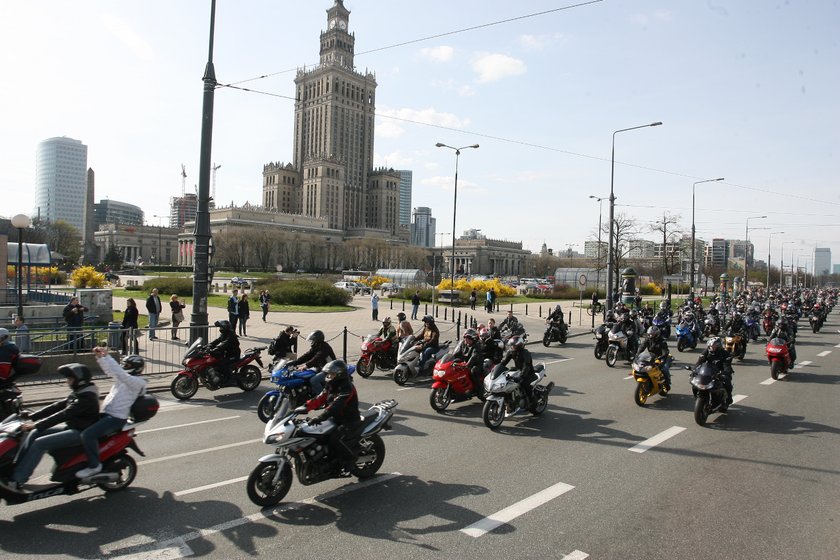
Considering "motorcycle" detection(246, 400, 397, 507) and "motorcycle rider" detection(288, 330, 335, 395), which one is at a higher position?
"motorcycle rider" detection(288, 330, 335, 395)

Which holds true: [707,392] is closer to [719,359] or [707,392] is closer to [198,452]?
[719,359]

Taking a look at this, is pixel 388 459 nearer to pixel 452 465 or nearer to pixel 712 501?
pixel 452 465

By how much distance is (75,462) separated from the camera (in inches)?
229

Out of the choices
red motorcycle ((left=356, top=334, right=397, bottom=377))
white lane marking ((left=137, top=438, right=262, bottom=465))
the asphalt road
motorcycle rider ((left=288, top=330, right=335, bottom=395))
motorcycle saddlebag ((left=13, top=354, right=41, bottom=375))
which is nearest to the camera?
the asphalt road

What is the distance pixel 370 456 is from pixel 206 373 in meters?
5.92

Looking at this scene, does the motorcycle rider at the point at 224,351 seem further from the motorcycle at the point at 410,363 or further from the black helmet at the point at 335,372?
the black helmet at the point at 335,372

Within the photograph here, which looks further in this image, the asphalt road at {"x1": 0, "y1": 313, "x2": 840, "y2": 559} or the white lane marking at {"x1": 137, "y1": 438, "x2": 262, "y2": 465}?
the white lane marking at {"x1": 137, "y1": 438, "x2": 262, "y2": 465}

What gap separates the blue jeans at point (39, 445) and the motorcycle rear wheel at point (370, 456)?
3.03 m

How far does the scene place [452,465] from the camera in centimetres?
735

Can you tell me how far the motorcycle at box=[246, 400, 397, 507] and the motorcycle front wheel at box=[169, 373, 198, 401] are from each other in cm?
556

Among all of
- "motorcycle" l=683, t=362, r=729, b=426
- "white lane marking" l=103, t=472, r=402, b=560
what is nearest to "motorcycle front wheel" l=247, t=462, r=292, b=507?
"white lane marking" l=103, t=472, r=402, b=560

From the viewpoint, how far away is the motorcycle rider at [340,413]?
6.33m

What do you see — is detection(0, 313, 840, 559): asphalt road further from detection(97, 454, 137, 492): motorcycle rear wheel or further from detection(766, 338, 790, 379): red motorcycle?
detection(766, 338, 790, 379): red motorcycle

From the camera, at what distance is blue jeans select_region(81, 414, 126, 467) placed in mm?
5871
